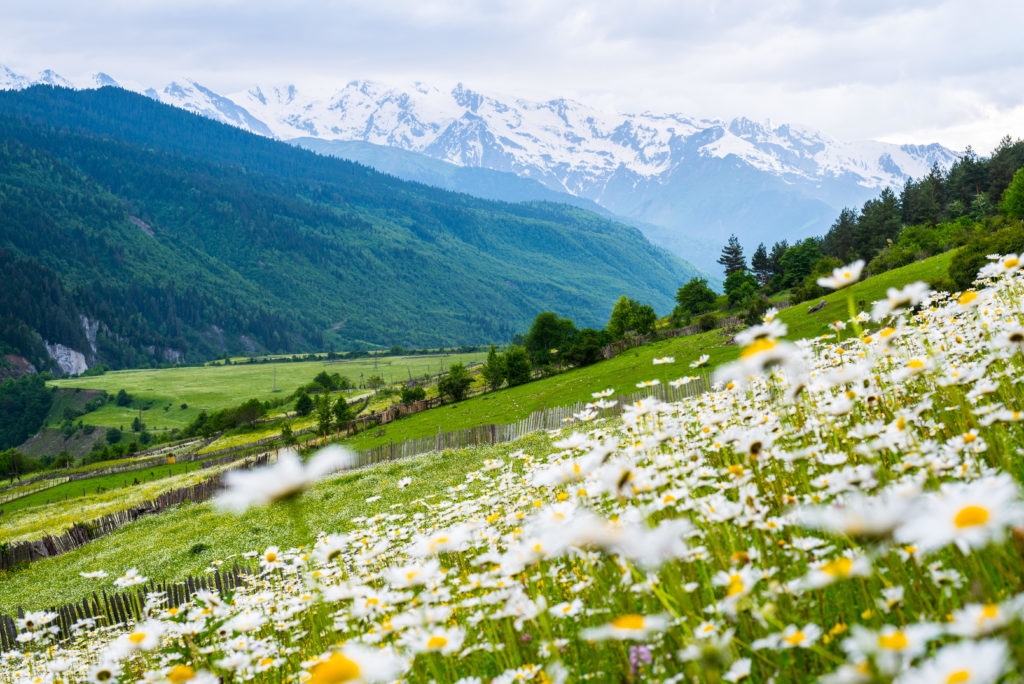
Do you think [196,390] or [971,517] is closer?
[971,517]

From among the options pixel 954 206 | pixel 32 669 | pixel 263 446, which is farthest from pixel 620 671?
pixel 954 206

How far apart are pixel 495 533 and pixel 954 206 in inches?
4019

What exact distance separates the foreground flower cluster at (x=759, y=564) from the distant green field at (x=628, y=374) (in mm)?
34725

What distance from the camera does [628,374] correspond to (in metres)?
52.8

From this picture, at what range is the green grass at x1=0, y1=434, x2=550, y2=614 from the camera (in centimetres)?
1969

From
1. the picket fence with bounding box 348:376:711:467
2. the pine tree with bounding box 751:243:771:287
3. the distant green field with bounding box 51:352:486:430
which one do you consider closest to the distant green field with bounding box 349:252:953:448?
the picket fence with bounding box 348:376:711:467

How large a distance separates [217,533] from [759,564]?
26.5 meters

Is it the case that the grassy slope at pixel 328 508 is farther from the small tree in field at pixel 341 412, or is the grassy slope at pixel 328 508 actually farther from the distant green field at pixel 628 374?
the small tree in field at pixel 341 412

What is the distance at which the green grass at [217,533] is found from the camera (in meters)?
19.7

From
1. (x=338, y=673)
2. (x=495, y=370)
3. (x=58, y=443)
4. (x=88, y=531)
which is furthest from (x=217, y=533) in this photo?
(x=58, y=443)

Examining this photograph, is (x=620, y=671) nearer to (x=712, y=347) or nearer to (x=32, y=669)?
(x=32, y=669)

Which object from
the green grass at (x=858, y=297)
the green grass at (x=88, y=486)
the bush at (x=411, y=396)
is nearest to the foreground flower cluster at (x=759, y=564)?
the green grass at (x=858, y=297)

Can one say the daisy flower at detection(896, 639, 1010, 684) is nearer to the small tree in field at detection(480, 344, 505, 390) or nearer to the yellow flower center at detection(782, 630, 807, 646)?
the yellow flower center at detection(782, 630, 807, 646)

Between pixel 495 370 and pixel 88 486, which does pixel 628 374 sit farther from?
pixel 88 486
